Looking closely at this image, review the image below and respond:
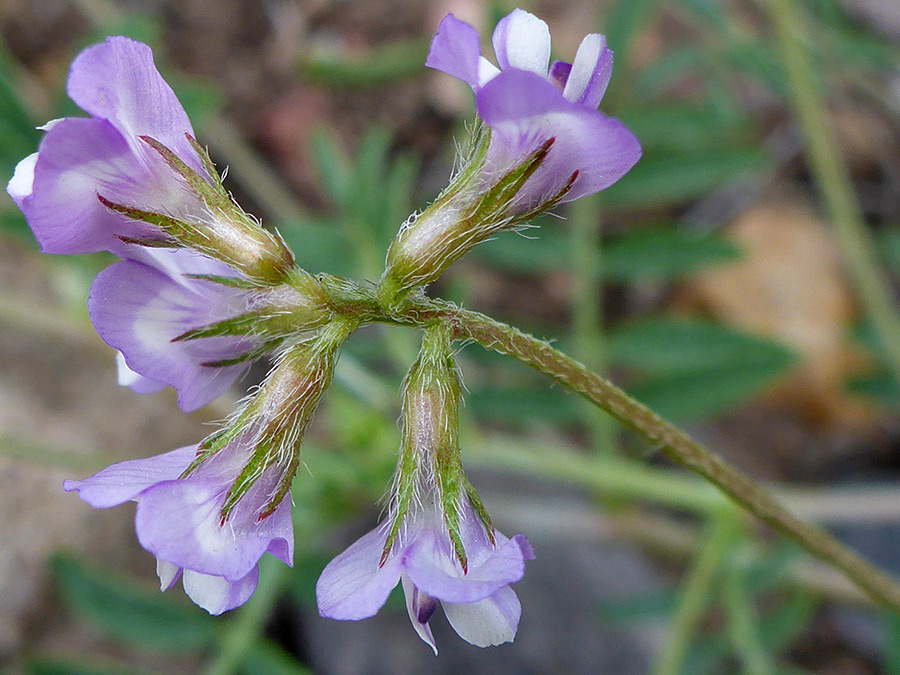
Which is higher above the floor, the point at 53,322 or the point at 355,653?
the point at 53,322

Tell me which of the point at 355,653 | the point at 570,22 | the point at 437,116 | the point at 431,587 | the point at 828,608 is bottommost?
the point at 355,653

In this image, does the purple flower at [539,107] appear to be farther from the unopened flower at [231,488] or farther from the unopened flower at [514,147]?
the unopened flower at [231,488]

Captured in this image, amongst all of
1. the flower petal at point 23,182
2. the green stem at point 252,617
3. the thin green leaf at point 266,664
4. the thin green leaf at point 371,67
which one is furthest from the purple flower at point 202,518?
the thin green leaf at point 371,67

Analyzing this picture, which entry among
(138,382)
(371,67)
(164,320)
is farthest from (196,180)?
(371,67)

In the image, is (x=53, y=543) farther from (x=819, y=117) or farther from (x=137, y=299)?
(x=819, y=117)

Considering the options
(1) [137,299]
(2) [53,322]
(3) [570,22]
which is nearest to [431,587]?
(1) [137,299]

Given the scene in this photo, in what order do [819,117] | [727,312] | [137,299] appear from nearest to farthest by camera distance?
[137,299], [819,117], [727,312]

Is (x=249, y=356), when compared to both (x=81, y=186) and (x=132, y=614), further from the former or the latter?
(x=132, y=614)
